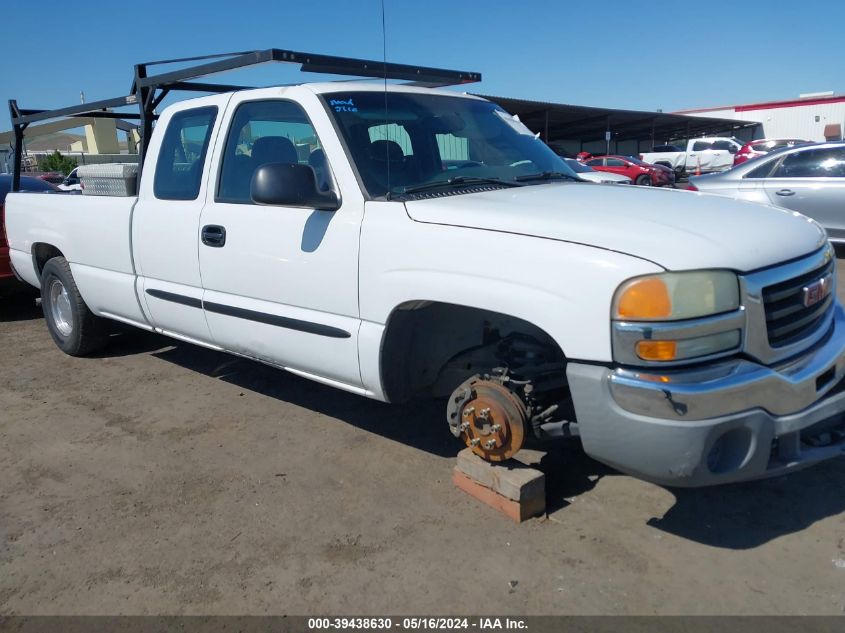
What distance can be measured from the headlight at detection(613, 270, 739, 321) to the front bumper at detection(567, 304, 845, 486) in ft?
0.68

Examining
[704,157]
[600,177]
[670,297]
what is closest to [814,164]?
[600,177]

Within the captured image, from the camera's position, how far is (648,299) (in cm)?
241

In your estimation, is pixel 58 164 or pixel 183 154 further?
pixel 58 164

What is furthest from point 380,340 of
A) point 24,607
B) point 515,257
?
point 24,607

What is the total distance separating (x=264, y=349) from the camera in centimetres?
387

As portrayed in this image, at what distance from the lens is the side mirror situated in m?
3.17

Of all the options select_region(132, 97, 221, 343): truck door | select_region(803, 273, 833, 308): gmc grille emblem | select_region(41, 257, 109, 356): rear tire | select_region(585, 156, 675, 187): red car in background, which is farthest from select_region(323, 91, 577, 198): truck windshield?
select_region(585, 156, 675, 187): red car in background

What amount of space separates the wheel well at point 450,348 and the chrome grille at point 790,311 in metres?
0.87

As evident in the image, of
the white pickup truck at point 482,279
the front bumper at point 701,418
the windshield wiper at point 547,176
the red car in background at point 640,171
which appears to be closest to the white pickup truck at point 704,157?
the red car in background at point 640,171

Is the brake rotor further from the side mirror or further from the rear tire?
the rear tire

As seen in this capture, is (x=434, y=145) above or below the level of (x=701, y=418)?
above

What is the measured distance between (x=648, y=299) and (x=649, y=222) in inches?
17.0

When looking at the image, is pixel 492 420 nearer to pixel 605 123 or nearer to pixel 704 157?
pixel 704 157

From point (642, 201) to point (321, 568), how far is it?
2.14 meters
